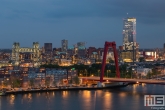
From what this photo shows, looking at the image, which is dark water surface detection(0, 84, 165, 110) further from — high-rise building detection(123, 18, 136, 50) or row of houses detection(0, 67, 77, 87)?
high-rise building detection(123, 18, 136, 50)

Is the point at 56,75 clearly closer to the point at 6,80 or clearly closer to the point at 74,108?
the point at 6,80

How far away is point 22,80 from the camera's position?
15.4 meters

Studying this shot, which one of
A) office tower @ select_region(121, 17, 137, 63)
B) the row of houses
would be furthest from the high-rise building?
the row of houses

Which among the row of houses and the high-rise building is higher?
the high-rise building

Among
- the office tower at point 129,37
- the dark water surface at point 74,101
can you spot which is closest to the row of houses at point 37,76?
the dark water surface at point 74,101

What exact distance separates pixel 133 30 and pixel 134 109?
134 feet

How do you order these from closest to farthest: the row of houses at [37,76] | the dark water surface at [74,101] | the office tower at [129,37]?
1. the dark water surface at [74,101]
2. the row of houses at [37,76]
3. the office tower at [129,37]

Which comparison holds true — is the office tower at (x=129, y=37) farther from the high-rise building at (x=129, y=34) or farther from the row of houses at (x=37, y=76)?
the row of houses at (x=37, y=76)

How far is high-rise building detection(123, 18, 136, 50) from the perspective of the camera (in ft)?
159

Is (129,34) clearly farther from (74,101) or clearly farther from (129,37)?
(74,101)

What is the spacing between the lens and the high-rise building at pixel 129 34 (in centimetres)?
4841

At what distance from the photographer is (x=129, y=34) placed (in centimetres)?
4978

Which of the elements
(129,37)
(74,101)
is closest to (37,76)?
(74,101)

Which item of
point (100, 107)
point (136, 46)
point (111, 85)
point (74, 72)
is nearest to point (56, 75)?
point (74, 72)
